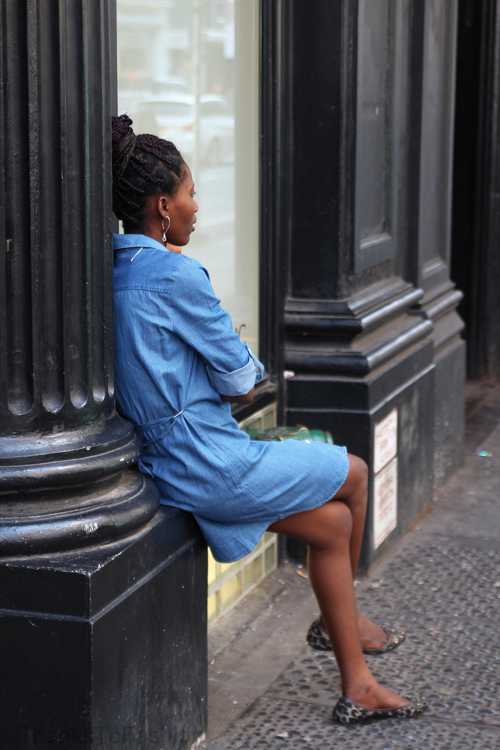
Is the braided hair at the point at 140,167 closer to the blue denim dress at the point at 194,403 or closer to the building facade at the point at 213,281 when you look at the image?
the blue denim dress at the point at 194,403

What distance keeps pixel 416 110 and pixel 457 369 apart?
57.9 inches

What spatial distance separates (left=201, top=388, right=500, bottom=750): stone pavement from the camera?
282cm

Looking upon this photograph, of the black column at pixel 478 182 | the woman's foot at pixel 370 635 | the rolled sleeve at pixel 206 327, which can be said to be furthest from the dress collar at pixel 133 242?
the black column at pixel 478 182

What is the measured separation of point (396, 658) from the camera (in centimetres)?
329

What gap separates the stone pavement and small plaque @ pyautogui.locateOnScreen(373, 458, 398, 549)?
0.40 feet

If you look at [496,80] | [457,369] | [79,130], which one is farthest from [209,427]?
[496,80]

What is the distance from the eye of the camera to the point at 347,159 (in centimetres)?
390

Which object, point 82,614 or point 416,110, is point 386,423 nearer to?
point 416,110

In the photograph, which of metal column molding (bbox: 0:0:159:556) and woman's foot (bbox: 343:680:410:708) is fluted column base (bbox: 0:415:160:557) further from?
woman's foot (bbox: 343:680:410:708)

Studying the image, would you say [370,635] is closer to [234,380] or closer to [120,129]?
[234,380]

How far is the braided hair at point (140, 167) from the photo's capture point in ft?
8.33

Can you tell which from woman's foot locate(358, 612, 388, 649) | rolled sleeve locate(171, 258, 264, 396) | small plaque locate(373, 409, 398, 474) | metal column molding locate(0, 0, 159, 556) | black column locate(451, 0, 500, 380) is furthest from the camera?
black column locate(451, 0, 500, 380)

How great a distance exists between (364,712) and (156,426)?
106cm

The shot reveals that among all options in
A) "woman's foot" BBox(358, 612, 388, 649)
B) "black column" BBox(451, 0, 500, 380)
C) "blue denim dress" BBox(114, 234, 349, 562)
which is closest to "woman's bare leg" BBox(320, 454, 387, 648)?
"woman's foot" BBox(358, 612, 388, 649)
